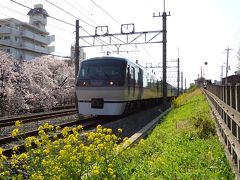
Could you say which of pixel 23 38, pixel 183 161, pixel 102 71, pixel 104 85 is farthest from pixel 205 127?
pixel 23 38

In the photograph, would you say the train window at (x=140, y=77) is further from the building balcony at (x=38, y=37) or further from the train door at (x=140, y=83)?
the building balcony at (x=38, y=37)

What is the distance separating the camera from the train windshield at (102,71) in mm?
16406

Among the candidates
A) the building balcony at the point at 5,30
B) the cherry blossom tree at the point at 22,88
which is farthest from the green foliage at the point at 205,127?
the building balcony at the point at 5,30

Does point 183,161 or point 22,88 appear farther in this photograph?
point 22,88

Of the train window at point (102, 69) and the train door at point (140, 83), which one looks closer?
the train window at point (102, 69)

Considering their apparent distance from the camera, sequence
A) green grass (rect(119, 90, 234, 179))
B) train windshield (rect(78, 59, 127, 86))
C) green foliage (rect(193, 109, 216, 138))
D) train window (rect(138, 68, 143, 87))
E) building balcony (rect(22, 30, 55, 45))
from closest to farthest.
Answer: green grass (rect(119, 90, 234, 179))
green foliage (rect(193, 109, 216, 138))
train windshield (rect(78, 59, 127, 86))
train window (rect(138, 68, 143, 87))
building balcony (rect(22, 30, 55, 45))

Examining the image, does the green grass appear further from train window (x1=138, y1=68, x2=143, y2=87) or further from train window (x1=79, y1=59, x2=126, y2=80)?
train window (x1=138, y1=68, x2=143, y2=87)

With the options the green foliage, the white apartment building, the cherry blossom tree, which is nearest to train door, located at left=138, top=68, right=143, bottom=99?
the cherry blossom tree

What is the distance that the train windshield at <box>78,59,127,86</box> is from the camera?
16406 mm

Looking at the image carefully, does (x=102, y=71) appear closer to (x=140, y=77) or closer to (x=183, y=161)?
(x=140, y=77)

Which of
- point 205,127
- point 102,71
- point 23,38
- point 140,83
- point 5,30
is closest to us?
point 205,127

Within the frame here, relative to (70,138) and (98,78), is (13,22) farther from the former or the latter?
(70,138)

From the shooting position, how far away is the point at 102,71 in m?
16.7

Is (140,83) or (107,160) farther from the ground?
(140,83)
